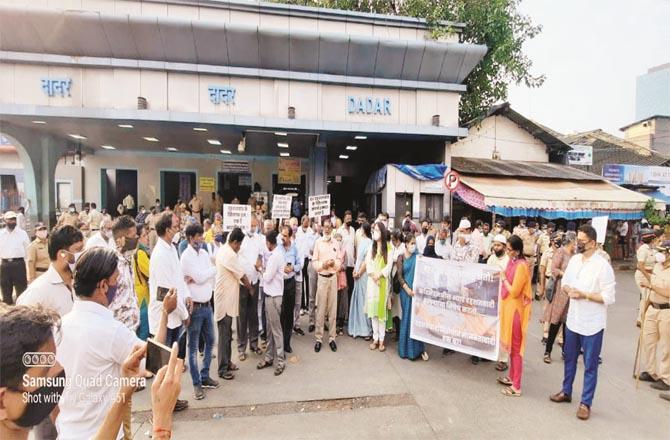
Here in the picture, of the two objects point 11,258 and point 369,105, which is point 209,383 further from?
point 369,105

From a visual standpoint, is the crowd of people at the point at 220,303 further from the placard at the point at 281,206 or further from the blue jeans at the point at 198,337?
the placard at the point at 281,206

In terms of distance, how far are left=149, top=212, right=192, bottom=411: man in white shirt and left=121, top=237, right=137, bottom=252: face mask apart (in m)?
0.65

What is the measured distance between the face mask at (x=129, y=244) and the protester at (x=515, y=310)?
483cm

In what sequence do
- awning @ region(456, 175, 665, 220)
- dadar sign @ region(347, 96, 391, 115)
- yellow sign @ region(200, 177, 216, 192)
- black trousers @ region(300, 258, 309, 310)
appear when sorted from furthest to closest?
yellow sign @ region(200, 177, 216, 192), awning @ region(456, 175, 665, 220), dadar sign @ region(347, 96, 391, 115), black trousers @ region(300, 258, 309, 310)

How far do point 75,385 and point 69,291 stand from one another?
4.68 ft

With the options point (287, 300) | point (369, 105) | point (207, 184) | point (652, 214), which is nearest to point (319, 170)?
point (369, 105)

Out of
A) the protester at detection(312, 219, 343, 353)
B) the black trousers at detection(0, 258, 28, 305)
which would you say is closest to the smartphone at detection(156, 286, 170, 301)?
the protester at detection(312, 219, 343, 353)

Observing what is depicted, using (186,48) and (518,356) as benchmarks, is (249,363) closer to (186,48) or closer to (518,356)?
(518,356)

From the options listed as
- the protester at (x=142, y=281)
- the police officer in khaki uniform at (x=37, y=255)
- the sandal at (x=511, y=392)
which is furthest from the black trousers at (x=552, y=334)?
the police officer in khaki uniform at (x=37, y=255)

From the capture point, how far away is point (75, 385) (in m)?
1.79

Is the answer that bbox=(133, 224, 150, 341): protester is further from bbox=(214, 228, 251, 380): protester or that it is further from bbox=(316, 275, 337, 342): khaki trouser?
bbox=(316, 275, 337, 342): khaki trouser

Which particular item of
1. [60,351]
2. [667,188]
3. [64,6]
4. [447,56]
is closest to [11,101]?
[64,6]

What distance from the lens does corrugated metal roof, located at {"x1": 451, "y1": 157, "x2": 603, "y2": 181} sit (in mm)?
13445

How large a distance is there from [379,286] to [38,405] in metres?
4.75
